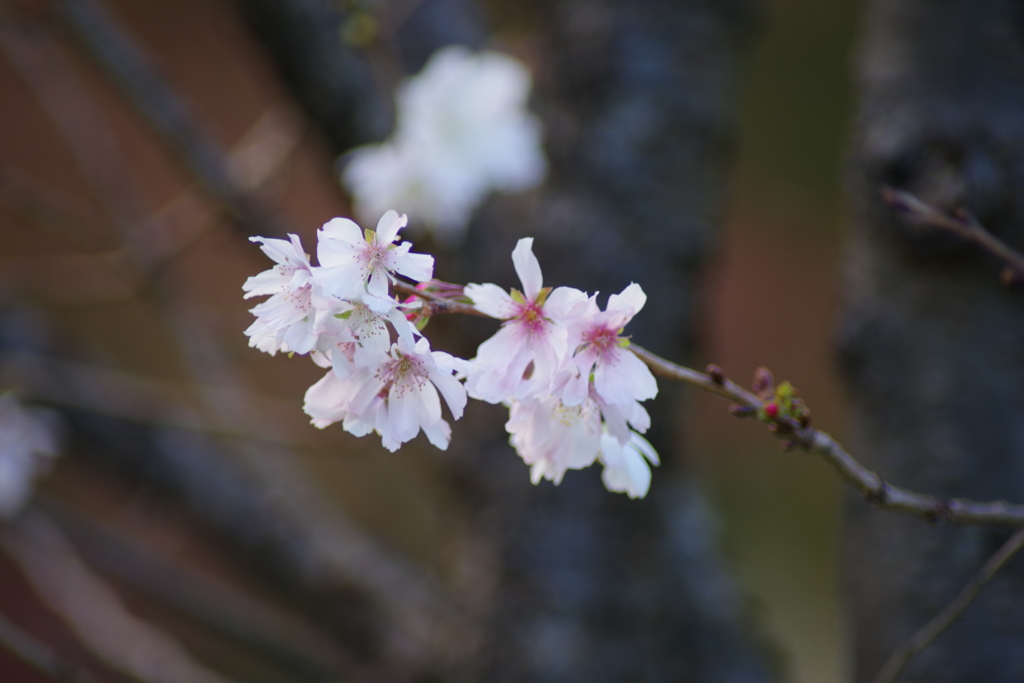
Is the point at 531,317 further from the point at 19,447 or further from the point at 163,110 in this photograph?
the point at 19,447

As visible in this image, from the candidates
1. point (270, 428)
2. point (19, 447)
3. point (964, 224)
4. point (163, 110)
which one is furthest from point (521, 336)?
point (270, 428)

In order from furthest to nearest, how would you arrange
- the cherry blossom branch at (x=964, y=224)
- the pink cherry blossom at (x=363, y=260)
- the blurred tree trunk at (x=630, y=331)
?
the blurred tree trunk at (x=630, y=331) → the cherry blossom branch at (x=964, y=224) → the pink cherry blossom at (x=363, y=260)

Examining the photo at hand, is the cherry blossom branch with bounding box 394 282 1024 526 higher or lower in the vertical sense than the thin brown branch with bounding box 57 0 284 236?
lower

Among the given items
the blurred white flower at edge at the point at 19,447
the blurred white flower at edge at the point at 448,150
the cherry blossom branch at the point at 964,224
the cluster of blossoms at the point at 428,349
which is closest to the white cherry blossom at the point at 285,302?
the cluster of blossoms at the point at 428,349

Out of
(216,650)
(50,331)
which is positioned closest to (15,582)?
(216,650)

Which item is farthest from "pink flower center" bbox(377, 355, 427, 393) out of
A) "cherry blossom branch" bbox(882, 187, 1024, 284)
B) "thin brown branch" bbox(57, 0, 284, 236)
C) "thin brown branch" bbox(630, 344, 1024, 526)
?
"thin brown branch" bbox(57, 0, 284, 236)

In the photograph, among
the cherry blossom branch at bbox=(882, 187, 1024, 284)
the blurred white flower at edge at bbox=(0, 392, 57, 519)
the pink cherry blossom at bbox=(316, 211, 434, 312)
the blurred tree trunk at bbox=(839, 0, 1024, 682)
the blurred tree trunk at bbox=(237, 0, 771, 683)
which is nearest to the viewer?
the pink cherry blossom at bbox=(316, 211, 434, 312)

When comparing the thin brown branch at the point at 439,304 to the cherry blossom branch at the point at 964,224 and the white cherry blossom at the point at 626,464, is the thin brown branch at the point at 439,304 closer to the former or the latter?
the white cherry blossom at the point at 626,464

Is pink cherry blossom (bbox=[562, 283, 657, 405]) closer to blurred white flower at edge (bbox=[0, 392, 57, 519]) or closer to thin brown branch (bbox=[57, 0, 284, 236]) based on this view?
thin brown branch (bbox=[57, 0, 284, 236])
